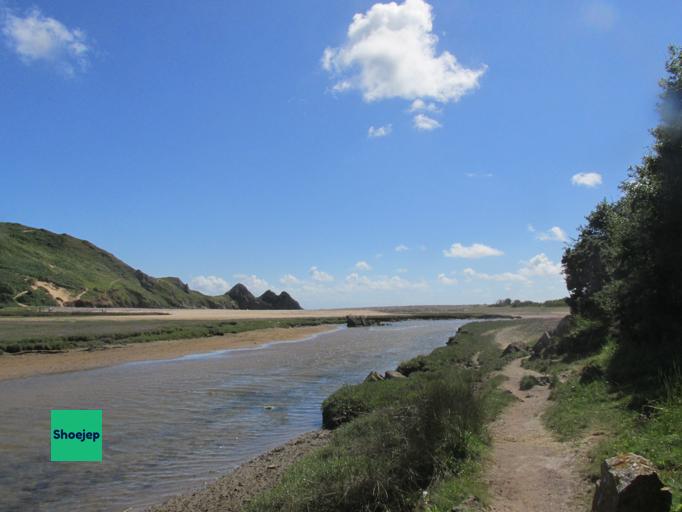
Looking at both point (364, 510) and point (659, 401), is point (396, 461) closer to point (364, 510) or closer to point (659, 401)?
point (364, 510)

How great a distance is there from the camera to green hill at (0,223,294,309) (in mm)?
97000

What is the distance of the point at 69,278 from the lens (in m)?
114

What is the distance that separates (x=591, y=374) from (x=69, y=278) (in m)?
119

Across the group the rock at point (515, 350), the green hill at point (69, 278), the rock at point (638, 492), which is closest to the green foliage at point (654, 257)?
the rock at point (638, 492)

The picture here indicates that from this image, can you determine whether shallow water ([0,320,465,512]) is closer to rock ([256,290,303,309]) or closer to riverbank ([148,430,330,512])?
riverbank ([148,430,330,512])

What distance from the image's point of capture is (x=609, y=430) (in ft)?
34.8

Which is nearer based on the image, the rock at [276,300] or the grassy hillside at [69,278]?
the grassy hillside at [69,278]

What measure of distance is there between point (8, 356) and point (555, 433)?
3539 centimetres

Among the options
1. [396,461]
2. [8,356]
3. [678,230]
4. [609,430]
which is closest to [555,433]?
[609,430]

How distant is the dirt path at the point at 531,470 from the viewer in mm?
7730

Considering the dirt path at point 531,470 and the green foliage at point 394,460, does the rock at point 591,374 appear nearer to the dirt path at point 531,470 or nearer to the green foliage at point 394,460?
the dirt path at point 531,470

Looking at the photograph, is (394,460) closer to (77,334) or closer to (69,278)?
(77,334)

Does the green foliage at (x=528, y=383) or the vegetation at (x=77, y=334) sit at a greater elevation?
the vegetation at (x=77, y=334)

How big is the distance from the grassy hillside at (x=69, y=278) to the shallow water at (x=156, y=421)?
7211 centimetres
